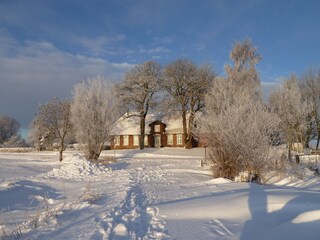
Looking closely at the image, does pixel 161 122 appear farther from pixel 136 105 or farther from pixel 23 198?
pixel 23 198

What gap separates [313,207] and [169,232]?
12.9 ft

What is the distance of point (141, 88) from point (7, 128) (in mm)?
66159

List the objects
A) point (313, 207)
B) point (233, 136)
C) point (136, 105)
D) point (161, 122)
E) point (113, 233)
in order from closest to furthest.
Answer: point (113, 233) → point (313, 207) → point (233, 136) → point (136, 105) → point (161, 122)

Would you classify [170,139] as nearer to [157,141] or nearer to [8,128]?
[157,141]

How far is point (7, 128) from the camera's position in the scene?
9931 cm

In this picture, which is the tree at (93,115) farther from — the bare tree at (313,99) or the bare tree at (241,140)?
the bare tree at (313,99)

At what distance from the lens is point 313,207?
28.1ft

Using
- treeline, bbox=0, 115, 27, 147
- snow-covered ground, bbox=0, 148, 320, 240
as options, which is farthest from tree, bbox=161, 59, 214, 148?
treeline, bbox=0, 115, 27, 147

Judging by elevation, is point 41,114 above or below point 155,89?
below

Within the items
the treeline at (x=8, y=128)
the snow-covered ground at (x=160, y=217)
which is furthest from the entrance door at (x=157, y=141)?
the treeline at (x=8, y=128)

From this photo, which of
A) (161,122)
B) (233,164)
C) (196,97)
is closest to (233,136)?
(233,164)

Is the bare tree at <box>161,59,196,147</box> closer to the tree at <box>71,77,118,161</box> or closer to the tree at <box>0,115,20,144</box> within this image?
the tree at <box>71,77,118,161</box>

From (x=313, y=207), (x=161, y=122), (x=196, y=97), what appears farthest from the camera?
(x=161, y=122)

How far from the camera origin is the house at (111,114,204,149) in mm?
54656
